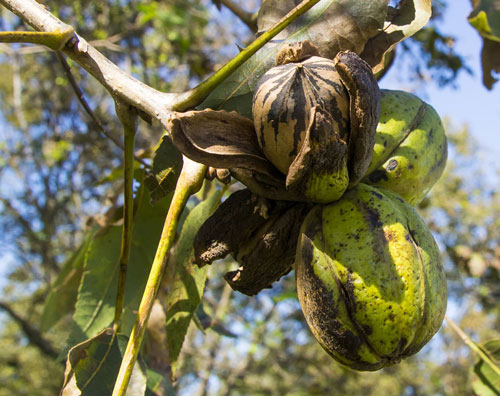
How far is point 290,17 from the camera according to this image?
1335 millimetres

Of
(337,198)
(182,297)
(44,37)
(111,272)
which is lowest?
(111,272)

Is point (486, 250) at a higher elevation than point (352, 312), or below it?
below

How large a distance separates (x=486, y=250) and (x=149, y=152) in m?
3.24

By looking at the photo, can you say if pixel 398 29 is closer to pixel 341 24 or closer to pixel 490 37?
pixel 341 24

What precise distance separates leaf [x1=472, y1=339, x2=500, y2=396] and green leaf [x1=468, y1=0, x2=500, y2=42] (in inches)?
47.0

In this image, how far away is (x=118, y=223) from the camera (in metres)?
2.24

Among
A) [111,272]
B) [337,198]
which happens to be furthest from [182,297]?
[337,198]

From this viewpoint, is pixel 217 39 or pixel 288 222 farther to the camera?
pixel 217 39

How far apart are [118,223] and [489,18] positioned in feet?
5.75

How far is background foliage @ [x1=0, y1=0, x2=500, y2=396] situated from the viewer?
2.23 m

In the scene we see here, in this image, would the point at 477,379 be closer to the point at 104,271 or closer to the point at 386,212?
the point at 386,212

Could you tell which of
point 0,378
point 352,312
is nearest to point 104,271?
point 352,312

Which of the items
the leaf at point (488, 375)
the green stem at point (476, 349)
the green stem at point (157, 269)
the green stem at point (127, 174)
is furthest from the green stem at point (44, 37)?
the leaf at point (488, 375)

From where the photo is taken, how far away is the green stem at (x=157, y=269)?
50.0 inches
